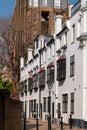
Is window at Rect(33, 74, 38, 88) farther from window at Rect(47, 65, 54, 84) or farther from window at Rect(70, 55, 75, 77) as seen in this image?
window at Rect(70, 55, 75, 77)

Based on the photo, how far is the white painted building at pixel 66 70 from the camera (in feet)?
117

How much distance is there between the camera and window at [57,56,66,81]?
42.3 metres

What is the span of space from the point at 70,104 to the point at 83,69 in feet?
17.2

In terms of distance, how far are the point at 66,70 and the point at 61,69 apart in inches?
63.6

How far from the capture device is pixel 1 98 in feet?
39.1

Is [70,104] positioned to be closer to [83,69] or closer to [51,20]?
[83,69]

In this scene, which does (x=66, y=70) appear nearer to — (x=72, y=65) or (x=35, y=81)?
(x=72, y=65)

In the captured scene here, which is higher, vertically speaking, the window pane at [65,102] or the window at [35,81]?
the window at [35,81]

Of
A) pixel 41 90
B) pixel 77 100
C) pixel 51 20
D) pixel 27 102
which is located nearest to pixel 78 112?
pixel 77 100

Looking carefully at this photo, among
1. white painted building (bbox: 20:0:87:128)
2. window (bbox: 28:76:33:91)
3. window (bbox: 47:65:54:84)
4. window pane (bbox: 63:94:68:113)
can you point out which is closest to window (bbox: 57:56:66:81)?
white painted building (bbox: 20:0:87:128)

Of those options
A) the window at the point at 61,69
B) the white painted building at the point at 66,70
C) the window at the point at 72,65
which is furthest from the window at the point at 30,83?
the window at the point at 72,65

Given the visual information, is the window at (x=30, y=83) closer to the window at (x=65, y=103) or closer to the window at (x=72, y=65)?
the window at (x=65, y=103)

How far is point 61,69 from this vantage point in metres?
43.2

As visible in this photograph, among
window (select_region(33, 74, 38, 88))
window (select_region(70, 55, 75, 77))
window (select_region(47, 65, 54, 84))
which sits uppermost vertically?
window (select_region(70, 55, 75, 77))
